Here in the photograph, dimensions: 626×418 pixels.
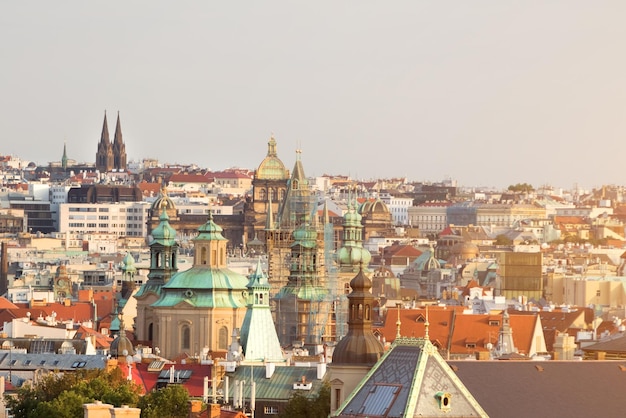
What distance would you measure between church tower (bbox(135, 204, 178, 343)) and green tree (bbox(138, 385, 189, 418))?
29586mm

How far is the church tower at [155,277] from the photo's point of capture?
287ft

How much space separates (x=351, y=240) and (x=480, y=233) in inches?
3255

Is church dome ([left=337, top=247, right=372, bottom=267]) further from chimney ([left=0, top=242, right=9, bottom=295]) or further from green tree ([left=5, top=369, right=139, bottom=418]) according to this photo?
chimney ([left=0, top=242, right=9, bottom=295])

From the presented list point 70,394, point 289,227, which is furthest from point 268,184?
point 70,394

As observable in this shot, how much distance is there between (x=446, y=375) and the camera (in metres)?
41.0

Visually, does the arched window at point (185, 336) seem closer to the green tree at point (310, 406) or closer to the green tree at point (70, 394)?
the green tree at point (70, 394)

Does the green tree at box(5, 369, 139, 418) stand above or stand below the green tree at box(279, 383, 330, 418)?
below

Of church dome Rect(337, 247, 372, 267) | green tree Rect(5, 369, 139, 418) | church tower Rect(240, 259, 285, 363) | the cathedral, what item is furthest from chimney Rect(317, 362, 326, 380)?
church dome Rect(337, 247, 372, 267)

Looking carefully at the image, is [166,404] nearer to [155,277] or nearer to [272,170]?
[155,277]

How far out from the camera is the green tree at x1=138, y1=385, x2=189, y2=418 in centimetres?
5416

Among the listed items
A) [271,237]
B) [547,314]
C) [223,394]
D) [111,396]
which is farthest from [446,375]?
[271,237]

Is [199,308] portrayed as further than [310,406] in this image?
Yes

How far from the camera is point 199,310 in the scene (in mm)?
84938

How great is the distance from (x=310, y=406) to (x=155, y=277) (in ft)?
132
